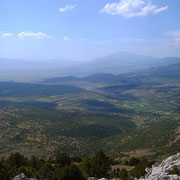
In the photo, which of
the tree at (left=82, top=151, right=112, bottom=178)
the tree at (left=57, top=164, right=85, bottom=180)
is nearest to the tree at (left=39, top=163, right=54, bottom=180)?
the tree at (left=57, top=164, right=85, bottom=180)

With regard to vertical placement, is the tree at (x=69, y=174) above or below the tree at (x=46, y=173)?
above

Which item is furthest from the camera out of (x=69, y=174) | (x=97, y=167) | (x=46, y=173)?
(x=97, y=167)

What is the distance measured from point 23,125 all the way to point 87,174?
5168 cm

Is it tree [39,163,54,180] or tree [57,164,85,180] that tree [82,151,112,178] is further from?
tree [57,164,85,180]

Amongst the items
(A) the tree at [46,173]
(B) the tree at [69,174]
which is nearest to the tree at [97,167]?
(A) the tree at [46,173]

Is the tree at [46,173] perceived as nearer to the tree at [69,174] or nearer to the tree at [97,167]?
the tree at [69,174]

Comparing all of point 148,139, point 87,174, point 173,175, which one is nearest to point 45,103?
point 148,139

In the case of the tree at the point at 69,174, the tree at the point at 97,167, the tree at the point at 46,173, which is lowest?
the tree at the point at 97,167

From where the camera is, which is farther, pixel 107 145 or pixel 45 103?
pixel 45 103

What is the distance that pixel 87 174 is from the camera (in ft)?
80.1

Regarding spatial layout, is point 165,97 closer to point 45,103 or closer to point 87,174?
point 45,103

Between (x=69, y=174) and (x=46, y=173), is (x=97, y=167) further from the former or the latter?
(x=69, y=174)

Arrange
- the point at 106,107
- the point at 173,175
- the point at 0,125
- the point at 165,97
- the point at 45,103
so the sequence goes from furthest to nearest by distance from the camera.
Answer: the point at 165,97 < the point at 45,103 < the point at 106,107 < the point at 0,125 < the point at 173,175

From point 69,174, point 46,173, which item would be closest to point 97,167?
point 46,173
